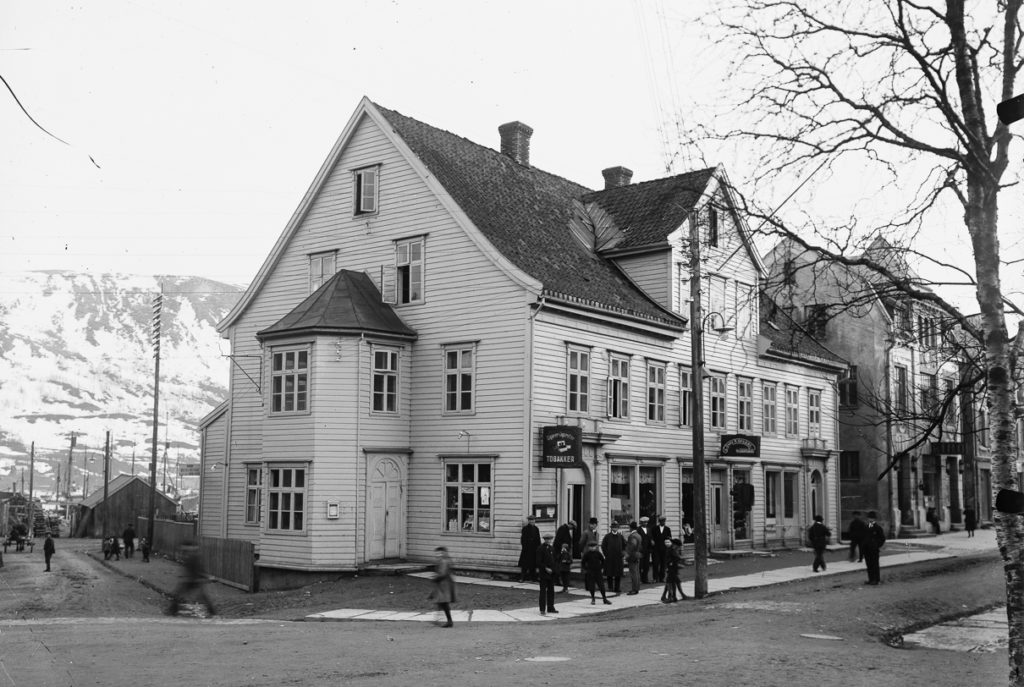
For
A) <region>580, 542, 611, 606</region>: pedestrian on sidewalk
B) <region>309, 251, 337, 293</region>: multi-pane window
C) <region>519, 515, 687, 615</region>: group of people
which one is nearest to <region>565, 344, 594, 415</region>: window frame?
<region>519, 515, 687, 615</region>: group of people

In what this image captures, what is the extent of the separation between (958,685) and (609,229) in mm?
23812

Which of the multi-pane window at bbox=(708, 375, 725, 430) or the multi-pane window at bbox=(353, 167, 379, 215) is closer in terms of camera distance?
the multi-pane window at bbox=(353, 167, 379, 215)

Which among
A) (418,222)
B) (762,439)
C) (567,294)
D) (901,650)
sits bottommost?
(901,650)

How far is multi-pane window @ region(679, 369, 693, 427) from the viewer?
3416cm

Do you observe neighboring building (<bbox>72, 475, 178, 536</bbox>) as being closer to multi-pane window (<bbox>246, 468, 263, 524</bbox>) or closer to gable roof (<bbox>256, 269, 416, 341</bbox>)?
multi-pane window (<bbox>246, 468, 263, 524</bbox>)

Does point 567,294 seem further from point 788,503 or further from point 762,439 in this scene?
point 788,503

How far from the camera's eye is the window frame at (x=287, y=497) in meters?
28.3

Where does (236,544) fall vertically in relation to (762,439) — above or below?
below

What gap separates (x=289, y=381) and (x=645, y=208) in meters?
13.8

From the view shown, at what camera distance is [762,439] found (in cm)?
3878

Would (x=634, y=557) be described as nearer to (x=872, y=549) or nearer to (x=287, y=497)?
(x=872, y=549)

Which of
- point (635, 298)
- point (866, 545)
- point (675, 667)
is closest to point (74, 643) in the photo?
point (675, 667)

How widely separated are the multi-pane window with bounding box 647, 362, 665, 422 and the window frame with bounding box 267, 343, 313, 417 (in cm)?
1067

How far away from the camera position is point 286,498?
28875 mm
